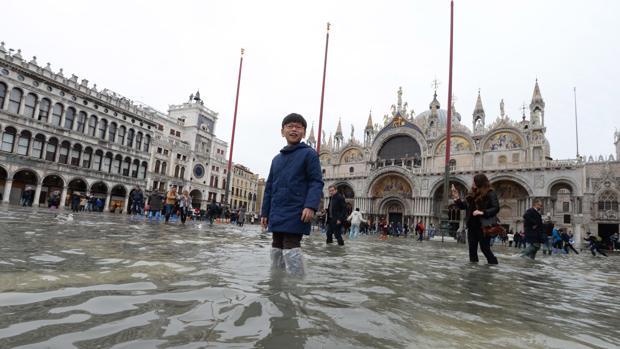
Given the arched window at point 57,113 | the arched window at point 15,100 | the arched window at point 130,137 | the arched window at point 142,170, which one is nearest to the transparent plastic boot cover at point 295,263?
the arched window at point 15,100

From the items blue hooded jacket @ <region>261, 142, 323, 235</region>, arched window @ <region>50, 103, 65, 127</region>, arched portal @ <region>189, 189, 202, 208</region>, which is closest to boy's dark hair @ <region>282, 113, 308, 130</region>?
blue hooded jacket @ <region>261, 142, 323, 235</region>

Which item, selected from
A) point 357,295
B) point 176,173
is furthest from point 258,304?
point 176,173

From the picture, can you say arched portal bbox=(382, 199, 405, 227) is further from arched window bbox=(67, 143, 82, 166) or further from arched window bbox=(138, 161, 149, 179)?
arched window bbox=(67, 143, 82, 166)

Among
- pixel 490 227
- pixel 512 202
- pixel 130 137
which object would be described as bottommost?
pixel 490 227

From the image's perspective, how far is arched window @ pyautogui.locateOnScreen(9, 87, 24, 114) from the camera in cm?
→ 2889

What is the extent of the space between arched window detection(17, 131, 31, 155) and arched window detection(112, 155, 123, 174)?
8.50 m

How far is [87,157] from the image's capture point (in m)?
35.4

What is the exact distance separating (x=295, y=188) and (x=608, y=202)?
45282mm

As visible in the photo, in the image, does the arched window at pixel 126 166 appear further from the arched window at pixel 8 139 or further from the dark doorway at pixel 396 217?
the dark doorway at pixel 396 217

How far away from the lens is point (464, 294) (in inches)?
130

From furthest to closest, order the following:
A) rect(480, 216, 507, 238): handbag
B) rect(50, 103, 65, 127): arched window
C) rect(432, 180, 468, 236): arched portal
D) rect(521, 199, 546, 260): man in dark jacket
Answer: rect(432, 180, 468, 236): arched portal, rect(50, 103, 65, 127): arched window, rect(521, 199, 546, 260): man in dark jacket, rect(480, 216, 507, 238): handbag

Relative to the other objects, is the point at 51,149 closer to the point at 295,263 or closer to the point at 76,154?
the point at 76,154

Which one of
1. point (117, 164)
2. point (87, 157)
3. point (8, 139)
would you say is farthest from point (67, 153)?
point (117, 164)

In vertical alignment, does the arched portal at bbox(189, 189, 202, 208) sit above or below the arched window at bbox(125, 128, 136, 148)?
below
